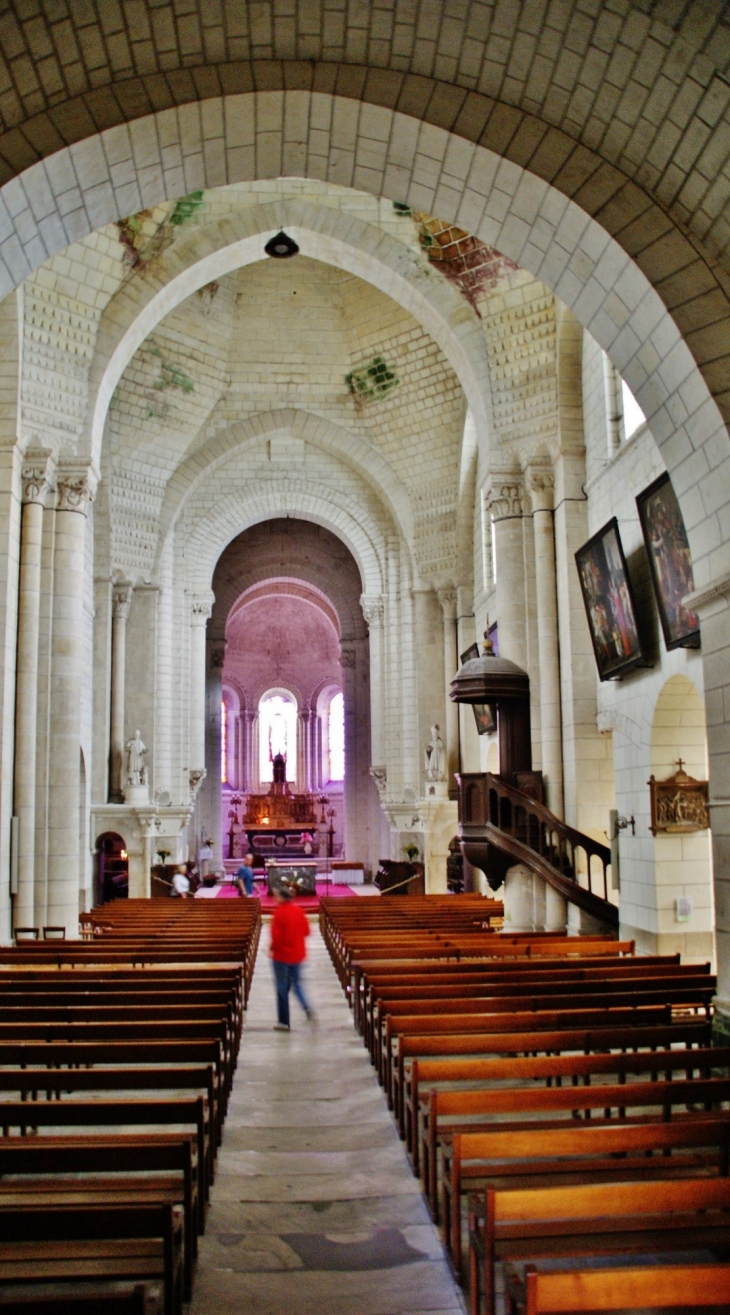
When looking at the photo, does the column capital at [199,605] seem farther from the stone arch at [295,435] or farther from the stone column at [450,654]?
the stone column at [450,654]

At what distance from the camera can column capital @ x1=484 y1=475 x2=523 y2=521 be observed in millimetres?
15164

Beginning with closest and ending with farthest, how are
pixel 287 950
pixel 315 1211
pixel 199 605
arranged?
pixel 315 1211
pixel 287 950
pixel 199 605

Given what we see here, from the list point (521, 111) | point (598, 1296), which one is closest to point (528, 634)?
point (521, 111)

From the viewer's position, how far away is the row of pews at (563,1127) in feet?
10.7

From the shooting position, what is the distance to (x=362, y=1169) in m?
5.54

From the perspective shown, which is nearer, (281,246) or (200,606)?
(281,246)

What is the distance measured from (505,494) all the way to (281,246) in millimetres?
5973

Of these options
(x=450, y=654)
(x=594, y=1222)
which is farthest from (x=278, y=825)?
(x=594, y=1222)

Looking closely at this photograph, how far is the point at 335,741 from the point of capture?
41.8 m

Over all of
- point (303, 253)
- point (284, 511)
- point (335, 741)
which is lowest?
point (335, 741)

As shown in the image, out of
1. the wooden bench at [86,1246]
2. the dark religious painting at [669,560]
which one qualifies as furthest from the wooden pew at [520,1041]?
the dark religious painting at [669,560]

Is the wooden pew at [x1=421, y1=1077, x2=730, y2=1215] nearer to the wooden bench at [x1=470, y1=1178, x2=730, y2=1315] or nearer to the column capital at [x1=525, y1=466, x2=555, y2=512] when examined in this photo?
the wooden bench at [x1=470, y1=1178, x2=730, y2=1315]

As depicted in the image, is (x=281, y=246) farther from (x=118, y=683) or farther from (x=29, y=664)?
(x=118, y=683)

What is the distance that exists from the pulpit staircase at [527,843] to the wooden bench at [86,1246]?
9.84 m
